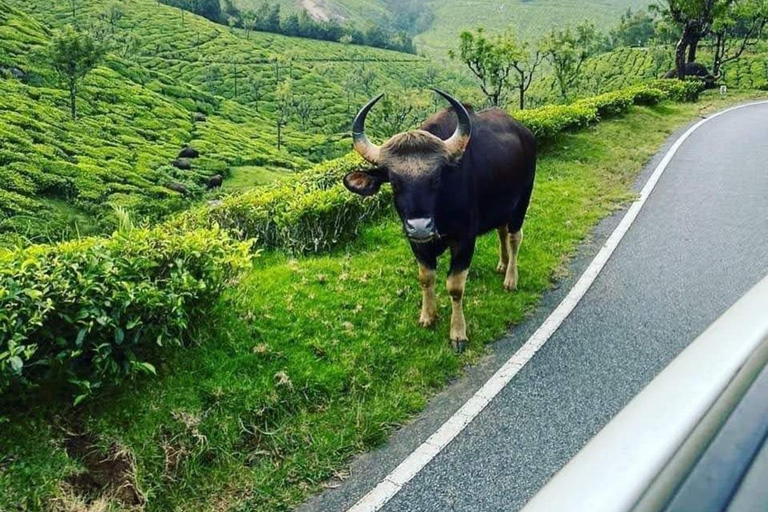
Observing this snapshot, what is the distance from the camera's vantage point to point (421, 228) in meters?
4.57

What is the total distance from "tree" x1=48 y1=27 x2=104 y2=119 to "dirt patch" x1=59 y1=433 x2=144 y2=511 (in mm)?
54574

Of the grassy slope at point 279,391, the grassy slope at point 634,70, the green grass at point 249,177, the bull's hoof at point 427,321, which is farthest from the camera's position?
the grassy slope at point 634,70

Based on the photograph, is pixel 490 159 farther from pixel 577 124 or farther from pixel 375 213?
pixel 577 124

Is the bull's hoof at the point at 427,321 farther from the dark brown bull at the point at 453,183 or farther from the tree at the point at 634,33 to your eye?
the tree at the point at 634,33

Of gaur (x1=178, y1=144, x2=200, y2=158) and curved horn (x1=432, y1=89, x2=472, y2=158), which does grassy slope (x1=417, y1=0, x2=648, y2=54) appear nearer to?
gaur (x1=178, y1=144, x2=200, y2=158)

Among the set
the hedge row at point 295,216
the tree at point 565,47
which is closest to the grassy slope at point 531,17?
the tree at point 565,47

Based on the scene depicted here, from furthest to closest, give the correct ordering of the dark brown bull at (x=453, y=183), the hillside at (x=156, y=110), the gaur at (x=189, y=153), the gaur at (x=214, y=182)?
the gaur at (x=189, y=153)
the gaur at (x=214, y=182)
the hillside at (x=156, y=110)
the dark brown bull at (x=453, y=183)


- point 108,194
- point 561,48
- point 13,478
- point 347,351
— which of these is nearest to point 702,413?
point 13,478

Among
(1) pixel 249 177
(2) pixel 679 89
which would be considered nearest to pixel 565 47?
(2) pixel 679 89

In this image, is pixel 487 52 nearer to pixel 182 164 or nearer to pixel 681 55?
pixel 681 55

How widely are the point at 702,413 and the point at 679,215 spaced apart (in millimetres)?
8655

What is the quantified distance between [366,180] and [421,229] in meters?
0.81

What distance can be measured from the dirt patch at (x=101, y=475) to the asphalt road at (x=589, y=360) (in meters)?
1.00

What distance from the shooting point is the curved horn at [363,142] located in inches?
201
